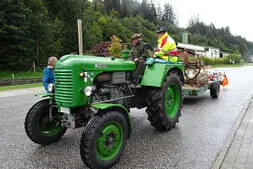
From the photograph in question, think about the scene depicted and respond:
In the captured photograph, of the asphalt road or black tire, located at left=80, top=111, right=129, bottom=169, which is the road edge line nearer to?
the asphalt road

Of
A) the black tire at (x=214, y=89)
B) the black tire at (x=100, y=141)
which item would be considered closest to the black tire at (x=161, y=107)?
the black tire at (x=100, y=141)

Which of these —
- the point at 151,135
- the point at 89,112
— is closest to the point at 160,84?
the point at 151,135

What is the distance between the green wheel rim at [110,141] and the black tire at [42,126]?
1293 mm

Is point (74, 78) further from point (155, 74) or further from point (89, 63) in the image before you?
point (155, 74)

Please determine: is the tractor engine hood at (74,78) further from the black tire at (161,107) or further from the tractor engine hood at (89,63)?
the black tire at (161,107)

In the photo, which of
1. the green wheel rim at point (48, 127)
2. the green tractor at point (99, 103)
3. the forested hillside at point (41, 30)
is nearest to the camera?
the green tractor at point (99, 103)

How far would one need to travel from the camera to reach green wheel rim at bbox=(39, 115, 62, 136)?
3703 millimetres

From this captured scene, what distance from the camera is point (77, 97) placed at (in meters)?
3.10

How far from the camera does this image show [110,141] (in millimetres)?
3035

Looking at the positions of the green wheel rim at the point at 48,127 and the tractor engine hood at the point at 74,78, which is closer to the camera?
the tractor engine hood at the point at 74,78

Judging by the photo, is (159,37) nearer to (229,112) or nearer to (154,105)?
(154,105)

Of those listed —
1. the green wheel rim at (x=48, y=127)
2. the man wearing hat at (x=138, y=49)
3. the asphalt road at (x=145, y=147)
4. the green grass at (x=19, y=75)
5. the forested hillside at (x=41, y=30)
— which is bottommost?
the asphalt road at (x=145, y=147)

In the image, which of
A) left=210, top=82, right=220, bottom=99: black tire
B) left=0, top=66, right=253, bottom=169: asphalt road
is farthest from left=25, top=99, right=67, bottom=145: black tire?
left=210, top=82, right=220, bottom=99: black tire

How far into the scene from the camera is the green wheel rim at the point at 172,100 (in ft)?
15.2
